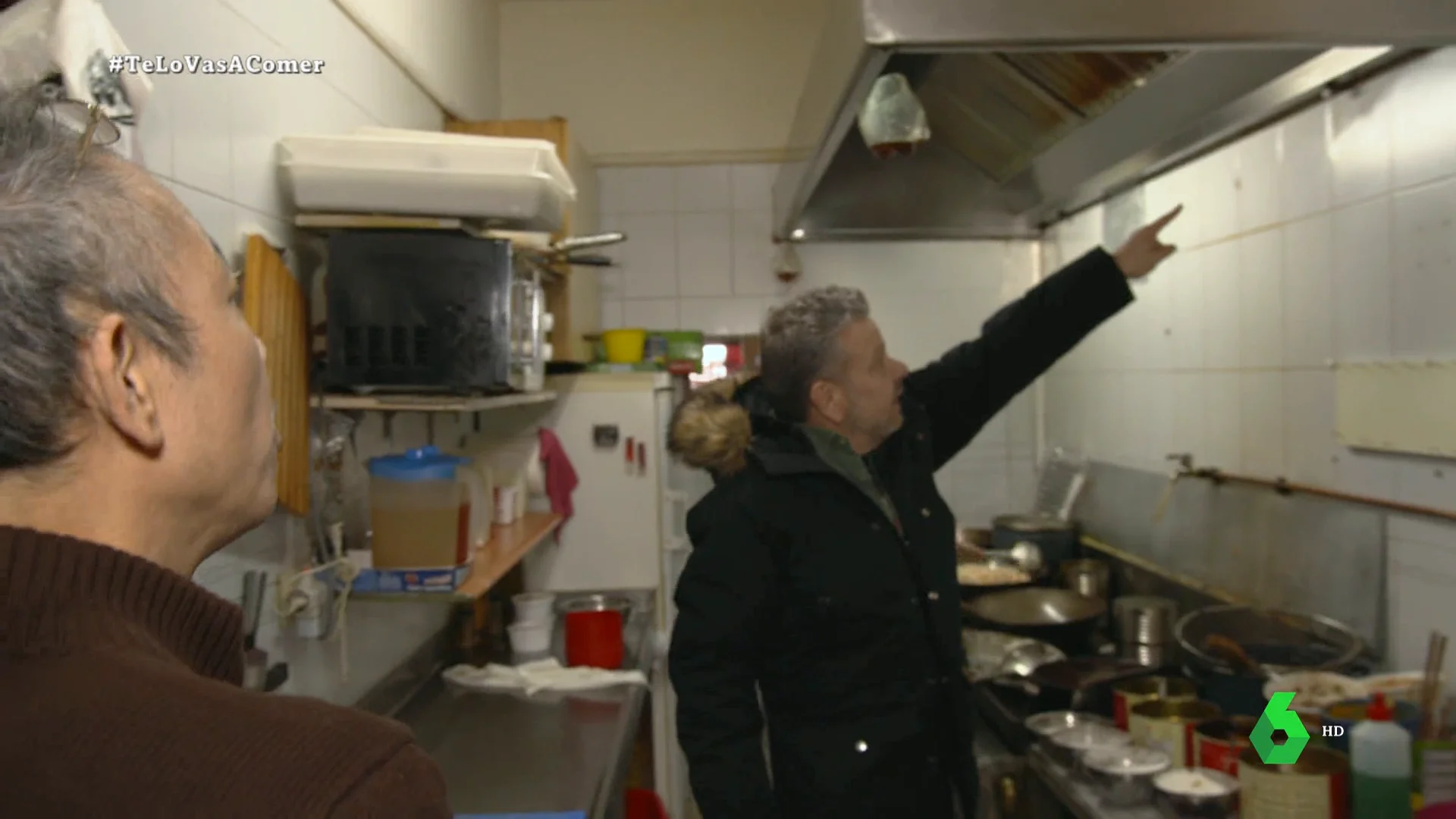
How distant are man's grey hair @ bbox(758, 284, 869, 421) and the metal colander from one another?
88 cm

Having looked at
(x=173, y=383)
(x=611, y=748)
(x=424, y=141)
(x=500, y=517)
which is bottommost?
(x=611, y=748)

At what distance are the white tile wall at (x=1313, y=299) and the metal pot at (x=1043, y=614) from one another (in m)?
0.46

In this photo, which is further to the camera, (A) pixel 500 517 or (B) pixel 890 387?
(A) pixel 500 517

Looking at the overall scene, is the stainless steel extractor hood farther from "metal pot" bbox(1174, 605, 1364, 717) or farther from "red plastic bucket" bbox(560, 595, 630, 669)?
"red plastic bucket" bbox(560, 595, 630, 669)

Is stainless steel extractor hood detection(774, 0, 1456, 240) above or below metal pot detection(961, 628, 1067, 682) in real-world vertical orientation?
A: above

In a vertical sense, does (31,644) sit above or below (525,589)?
above

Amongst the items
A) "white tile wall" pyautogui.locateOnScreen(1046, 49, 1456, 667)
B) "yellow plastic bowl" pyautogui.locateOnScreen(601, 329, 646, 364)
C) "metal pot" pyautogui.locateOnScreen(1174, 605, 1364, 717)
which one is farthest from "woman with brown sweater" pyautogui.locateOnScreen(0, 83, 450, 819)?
"yellow plastic bowl" pyautogui.locateOnScreen(601, 329, 646, 364)

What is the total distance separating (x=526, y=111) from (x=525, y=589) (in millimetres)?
1727

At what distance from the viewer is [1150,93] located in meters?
1.81

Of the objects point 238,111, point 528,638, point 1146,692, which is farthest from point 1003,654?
point 238,111

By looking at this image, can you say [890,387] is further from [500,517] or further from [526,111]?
[526,111]

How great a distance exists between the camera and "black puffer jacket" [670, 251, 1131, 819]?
145cm

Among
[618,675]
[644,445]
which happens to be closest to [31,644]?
[618,675]

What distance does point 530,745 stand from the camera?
1.85 meters
